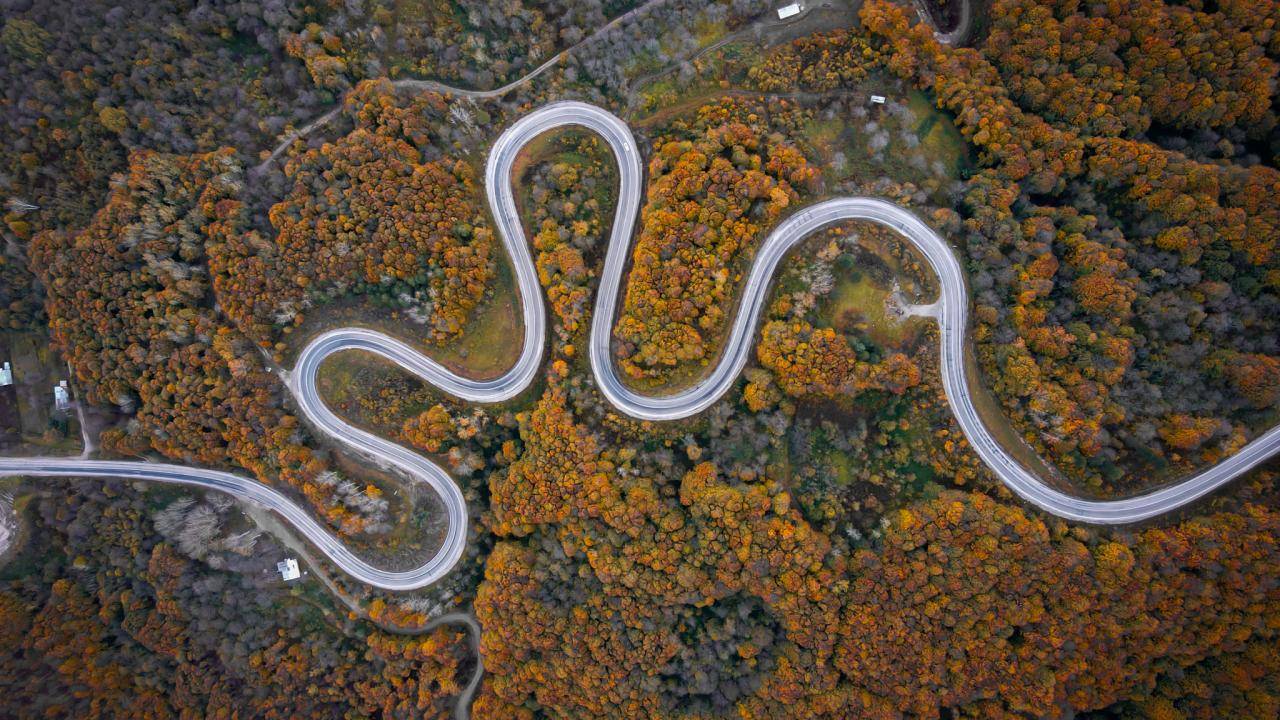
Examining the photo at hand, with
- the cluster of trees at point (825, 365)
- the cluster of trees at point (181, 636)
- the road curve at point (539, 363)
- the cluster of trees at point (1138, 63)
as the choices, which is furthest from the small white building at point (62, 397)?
the cluster of trees at point (1138, 63)

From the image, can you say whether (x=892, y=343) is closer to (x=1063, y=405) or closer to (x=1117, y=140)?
(x=1063, y=405)

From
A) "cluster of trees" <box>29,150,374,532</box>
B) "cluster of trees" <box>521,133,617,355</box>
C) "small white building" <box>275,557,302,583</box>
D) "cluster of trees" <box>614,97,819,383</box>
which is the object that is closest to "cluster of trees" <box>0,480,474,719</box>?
"small white building" <box>275,557,302,583</box>

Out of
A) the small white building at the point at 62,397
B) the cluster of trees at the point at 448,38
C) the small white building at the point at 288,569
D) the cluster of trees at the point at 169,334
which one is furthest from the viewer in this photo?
the small white building at the point at 62,397

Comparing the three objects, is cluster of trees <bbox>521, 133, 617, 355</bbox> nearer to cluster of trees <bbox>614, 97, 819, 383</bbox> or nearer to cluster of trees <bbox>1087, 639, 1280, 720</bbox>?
cluster of trees <bbox>614, 97, 819, 383</bbox>

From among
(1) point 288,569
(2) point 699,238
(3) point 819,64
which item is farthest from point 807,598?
(1) point 288,569

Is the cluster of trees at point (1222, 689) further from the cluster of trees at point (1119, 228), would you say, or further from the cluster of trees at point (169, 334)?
the cluster of trees at point (169, 334)

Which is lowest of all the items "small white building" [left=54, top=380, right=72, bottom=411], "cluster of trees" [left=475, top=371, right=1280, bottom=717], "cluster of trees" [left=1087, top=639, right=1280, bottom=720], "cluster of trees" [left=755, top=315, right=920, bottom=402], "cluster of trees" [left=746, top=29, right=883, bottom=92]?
"cluster of trees" [left=1087, top=639, right=1280, bottom=720]

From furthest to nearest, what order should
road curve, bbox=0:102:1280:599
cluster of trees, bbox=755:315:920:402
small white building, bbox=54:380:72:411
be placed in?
small white building, bbox=54:380:72:411
road curve, bbox=0:102:1280:599
cluster of trees, bbox=755:315:920:402
